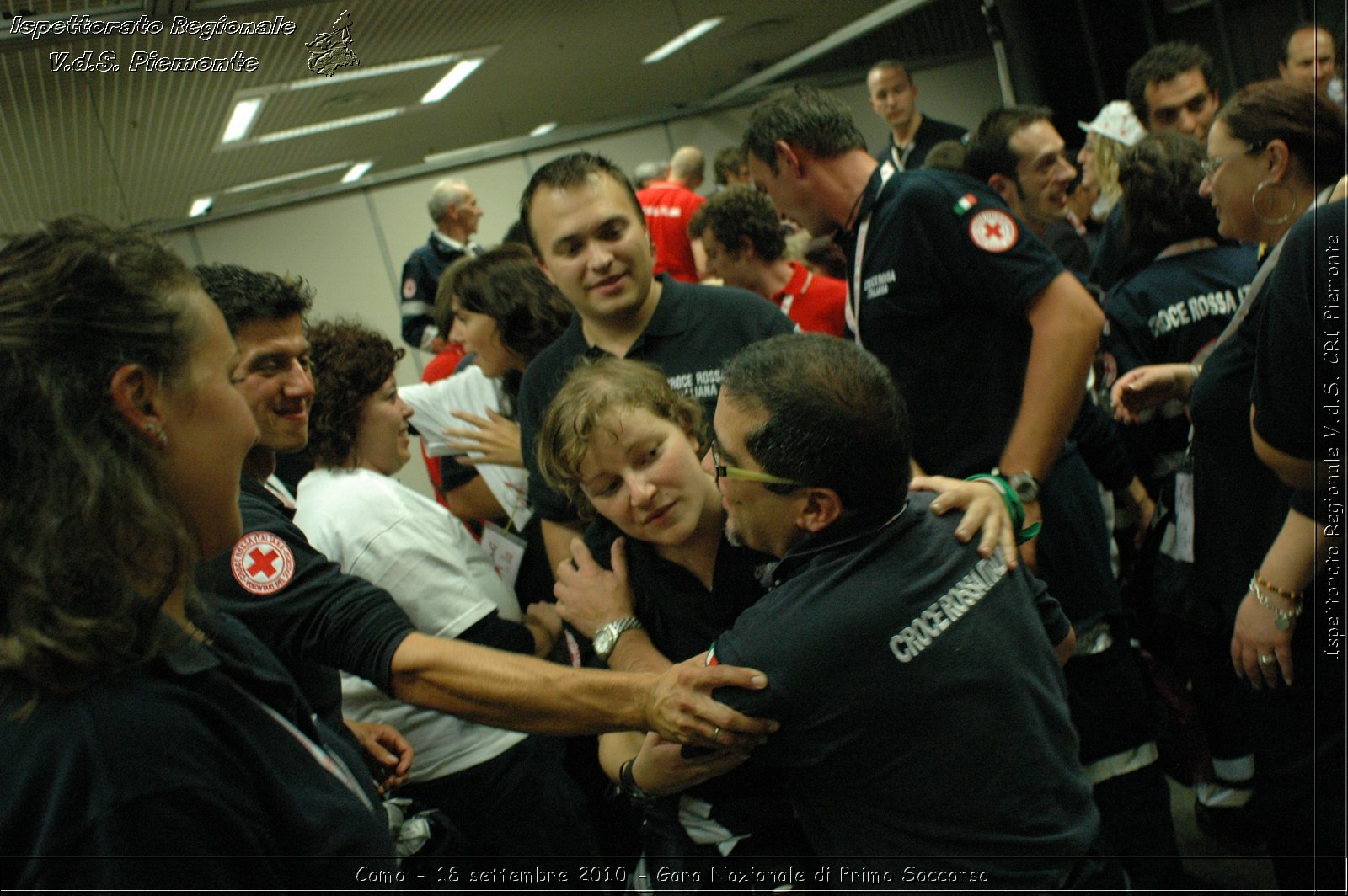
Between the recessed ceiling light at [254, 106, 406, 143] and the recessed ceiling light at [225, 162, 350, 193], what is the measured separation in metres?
0.08

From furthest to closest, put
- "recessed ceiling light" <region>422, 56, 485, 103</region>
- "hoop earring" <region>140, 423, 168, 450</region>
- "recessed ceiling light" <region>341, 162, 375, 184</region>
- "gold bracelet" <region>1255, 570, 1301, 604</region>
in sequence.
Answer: "recessed ceiling light" <region>341, 162, 375, 184</region> → "recessed ceiling light" <region>422, 56, 485, 103</region> → "gold bracelet" <region>1255, 570, 1301, 604</region> → "hoop earring" <region>140, 423, 168, 450</region>

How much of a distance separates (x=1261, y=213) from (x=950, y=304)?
65 centimetres

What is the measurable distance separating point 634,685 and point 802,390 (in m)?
0.54

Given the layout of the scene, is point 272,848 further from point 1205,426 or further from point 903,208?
point 1205,426

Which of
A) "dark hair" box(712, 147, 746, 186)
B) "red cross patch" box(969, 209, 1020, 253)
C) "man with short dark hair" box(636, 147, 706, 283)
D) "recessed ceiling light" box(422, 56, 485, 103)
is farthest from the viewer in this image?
"dark hair" box(712, 147, 746, 186)

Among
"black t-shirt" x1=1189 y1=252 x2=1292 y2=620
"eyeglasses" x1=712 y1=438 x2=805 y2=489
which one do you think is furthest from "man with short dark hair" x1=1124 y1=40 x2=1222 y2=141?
"eyeglasses" x1=712 y1=438 x2=805 y2=489

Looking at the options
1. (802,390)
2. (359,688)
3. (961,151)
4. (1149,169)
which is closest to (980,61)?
(961,151)

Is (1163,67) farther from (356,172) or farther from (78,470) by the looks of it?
(78,470)

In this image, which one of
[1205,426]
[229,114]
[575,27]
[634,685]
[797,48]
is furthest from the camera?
[797,48]

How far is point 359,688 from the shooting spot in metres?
2.07

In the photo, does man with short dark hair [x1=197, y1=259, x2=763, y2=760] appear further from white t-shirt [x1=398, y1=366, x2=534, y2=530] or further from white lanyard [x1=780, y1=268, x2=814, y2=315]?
white lanyard [x1=780, y1=268, x2=814, y2=315]

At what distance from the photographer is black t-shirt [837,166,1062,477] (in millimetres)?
2090

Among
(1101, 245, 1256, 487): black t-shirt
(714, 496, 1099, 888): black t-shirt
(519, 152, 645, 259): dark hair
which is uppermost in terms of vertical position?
(519, 152, 645, 259): dark hair

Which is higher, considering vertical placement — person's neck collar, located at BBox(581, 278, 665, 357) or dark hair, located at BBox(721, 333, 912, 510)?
person's neck collar, located at BBox(581, 278, 665, 357)
